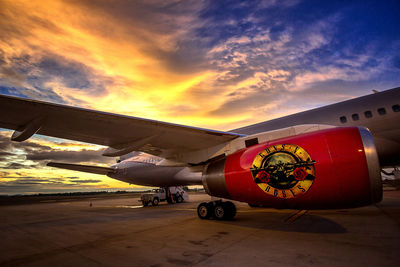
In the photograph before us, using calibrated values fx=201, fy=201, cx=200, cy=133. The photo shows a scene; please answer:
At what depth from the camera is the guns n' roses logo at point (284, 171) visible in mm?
4238

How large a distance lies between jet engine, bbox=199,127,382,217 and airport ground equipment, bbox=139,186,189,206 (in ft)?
42.8

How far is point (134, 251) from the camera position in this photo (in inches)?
150

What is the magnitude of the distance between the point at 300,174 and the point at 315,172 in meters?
0.28

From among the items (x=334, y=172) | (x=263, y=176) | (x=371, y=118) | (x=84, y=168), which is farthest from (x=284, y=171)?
(x=84, y=168)

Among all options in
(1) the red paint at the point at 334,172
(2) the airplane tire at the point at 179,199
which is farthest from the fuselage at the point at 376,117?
(2) the airplane tire at the point at 179,199

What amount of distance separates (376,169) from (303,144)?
4.31 feet

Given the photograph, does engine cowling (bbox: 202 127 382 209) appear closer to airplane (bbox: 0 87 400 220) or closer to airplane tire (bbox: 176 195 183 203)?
airplane (bbox: 0 87 400 220)

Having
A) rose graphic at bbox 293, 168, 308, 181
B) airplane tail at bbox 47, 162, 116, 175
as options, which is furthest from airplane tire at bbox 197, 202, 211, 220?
airplane tail at bbox 47, 162, 116, 175

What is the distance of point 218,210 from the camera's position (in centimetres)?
715

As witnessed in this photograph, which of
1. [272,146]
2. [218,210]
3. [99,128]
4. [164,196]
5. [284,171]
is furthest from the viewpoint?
[164,196]

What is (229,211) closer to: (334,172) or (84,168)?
(334,172)

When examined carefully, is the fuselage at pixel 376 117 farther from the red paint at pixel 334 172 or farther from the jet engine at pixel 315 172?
the red paint at pixel 334 172

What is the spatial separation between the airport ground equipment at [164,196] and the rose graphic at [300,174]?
14.3 metres

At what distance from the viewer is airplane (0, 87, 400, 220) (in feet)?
13.1
